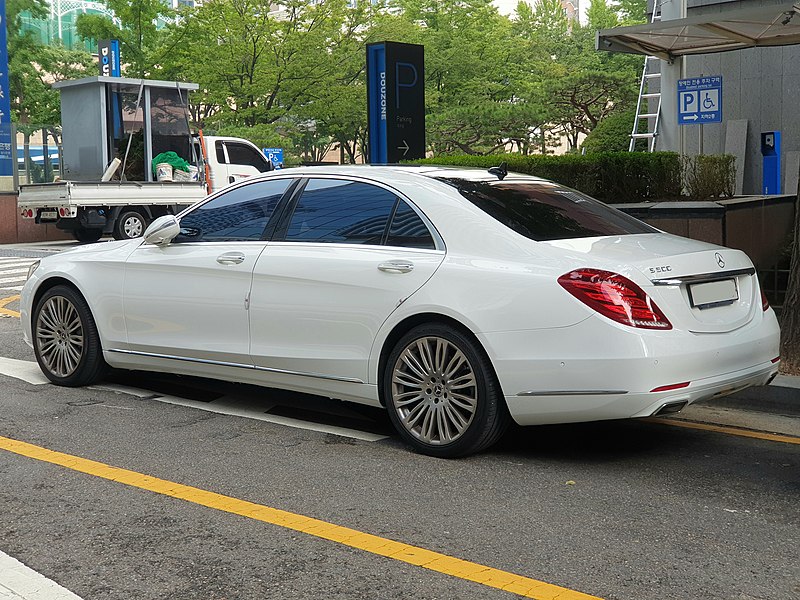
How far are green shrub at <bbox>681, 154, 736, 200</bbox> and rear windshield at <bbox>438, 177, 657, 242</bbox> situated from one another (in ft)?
18.1

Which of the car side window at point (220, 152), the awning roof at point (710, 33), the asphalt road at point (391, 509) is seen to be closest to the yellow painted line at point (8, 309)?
the asphalt road at point (391, 509)

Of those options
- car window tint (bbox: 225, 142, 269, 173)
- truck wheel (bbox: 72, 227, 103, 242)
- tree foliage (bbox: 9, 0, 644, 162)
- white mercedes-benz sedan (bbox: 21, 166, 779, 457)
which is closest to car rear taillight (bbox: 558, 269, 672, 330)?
white mercedes-benz sedan (bbox: 21, 166, 779, 457)

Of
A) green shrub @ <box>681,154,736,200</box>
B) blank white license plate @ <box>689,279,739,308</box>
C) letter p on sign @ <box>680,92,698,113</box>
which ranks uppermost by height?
letter p on sign @ <box>680,92,698,113</box>

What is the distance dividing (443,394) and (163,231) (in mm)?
2295

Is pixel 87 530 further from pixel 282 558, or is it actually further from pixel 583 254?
pixel 583 254

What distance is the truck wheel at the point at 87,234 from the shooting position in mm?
22234

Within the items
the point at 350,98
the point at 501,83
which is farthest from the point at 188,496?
the point at 501,83

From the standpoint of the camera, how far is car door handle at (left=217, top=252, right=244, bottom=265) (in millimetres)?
6367

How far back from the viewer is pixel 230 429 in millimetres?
6219

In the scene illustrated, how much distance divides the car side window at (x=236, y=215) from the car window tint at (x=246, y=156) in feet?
55.3

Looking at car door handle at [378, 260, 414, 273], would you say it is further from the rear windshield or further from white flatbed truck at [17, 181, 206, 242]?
white flatbed truck at [17, 181, 206, 242]

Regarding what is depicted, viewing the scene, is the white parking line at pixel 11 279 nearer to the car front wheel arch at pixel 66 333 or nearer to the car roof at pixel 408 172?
the car front wheel arch at pixel 66 333

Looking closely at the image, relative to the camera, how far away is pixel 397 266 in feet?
18.6

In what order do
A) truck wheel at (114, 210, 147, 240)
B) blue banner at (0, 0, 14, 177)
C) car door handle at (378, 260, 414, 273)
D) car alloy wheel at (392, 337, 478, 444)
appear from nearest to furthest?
car alloy wheel at (392, 337, 478, 444), car door handle at (378, 260, 414, 273), truck wheel at (114, 210, 147, 240), blue banner at (0, 0, 14, 177)
